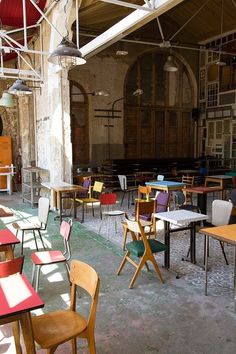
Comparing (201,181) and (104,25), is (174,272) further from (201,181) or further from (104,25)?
(104,25)

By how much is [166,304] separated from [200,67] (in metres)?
13.5

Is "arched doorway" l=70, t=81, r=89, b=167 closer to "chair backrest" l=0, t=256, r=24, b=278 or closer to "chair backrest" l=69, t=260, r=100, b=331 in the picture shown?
"chair backrest" l=0, t=256, r=24, b=278

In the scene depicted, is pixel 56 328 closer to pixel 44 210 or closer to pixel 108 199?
pixel 44 210

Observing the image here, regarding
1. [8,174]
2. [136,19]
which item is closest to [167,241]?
[136,19]

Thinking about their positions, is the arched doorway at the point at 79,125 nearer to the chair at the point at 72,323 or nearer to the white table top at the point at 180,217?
the white table top at the point at 180,217

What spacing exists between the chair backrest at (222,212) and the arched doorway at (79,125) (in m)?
8.85

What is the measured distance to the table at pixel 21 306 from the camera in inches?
74.0

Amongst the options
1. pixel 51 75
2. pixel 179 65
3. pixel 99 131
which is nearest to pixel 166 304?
pixel 51 75

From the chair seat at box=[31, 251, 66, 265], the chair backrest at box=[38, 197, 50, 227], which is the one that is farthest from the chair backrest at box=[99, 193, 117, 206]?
the chair seat at box=[31, 251, 66, 265]

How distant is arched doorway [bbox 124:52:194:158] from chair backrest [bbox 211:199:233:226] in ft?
30.9

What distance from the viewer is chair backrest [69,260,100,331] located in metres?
2.14

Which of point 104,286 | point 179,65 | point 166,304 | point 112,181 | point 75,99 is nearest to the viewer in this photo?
point 166,304

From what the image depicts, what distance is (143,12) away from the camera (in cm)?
498

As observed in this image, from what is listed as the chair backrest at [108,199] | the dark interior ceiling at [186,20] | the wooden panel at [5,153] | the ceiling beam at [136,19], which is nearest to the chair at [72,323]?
the chair backrest at [108,199]
